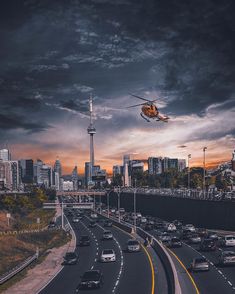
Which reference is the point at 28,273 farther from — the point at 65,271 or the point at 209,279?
the point at 209,279

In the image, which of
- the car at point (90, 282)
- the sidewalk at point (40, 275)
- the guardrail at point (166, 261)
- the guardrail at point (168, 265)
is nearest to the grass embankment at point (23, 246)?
the sidewalk at point (40, 275)

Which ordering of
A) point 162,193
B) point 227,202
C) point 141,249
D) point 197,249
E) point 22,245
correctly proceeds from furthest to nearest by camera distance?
point 162,193 → point 227,202 → point 22,245 → point 141,249 → point 197,249

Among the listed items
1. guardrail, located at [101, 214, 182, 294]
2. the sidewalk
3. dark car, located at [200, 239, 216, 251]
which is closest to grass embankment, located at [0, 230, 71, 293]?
the sidewalk

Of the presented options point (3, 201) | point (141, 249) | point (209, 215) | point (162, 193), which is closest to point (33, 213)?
point (3, 201)

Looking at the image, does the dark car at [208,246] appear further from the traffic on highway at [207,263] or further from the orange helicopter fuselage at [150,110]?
the orange helicopter fuselage at [150,110]

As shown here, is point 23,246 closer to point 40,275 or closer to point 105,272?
point 40,275

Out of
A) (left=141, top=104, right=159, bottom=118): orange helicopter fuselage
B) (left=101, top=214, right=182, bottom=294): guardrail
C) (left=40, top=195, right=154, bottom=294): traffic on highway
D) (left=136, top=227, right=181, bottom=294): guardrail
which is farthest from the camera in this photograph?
(left=141, top=104, right=159, bottom=118): orange helicopter fuselage

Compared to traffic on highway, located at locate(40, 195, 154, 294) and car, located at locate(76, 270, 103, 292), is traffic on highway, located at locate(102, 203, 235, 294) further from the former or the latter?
car, located at locate(76, 270, 103, 292)
